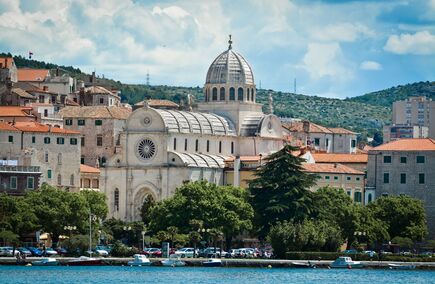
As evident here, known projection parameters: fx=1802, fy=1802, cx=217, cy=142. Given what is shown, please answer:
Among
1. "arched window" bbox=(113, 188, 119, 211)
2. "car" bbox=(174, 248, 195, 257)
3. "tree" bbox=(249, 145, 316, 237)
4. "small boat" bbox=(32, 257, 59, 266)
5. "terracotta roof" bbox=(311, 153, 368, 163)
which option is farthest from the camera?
"terracotta roof" bbox=(311, 153, 368, 163)

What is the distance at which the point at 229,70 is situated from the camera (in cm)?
17900

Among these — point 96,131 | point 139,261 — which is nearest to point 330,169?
point 96,131

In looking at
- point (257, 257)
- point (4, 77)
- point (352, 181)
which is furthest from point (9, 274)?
point (4, 77)

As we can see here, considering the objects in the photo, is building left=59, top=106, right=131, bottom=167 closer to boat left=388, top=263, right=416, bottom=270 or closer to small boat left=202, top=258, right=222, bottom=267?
small boat left=202, top=258, right=222, bottom=267

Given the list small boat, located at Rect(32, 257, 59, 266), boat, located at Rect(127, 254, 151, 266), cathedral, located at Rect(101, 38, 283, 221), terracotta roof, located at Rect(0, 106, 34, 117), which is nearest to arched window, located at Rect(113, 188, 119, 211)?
cathedral, located at Rect(101, 38, 283, 221)

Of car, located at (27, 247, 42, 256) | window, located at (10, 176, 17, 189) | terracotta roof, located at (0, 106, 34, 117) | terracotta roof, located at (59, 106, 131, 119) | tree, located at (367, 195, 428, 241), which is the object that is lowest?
car, located at (27, 247, 42, 256)

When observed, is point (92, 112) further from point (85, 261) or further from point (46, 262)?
point (46, 262)

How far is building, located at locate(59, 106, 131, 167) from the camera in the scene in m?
183

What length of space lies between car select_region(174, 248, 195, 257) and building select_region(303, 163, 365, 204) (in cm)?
2423

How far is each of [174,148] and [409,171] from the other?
22298 millimetres

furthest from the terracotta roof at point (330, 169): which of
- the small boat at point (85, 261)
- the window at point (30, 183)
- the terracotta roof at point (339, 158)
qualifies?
the small boat at point (85, 261)

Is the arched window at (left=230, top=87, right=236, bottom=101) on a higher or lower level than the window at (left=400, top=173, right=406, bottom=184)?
higher

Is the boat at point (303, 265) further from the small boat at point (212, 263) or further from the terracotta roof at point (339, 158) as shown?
the terracotta roof at point (339, 158)

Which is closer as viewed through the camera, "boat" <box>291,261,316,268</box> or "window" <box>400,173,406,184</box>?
"boat" <box>291,261,316,268</box>
